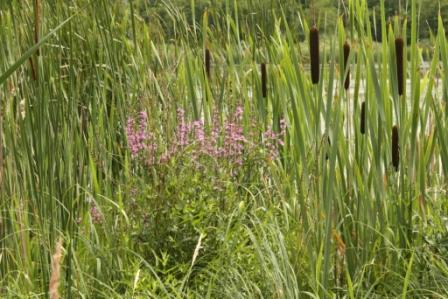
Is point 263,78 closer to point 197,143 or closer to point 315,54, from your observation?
point 197,143

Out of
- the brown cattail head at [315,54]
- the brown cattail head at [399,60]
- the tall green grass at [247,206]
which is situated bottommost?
the tall green grass at [247,206]

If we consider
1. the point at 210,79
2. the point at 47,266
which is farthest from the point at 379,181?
the point at 210,79

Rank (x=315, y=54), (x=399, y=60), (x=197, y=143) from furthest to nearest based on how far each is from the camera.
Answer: (x=197, y=143) → (x=399, y=60) → (x=315, y=54)

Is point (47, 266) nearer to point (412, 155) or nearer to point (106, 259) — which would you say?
point (106, 259)

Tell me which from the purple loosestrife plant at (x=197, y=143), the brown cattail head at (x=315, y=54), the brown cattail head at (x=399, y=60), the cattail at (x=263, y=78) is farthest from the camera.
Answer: the cattail at (x=263, y=78)

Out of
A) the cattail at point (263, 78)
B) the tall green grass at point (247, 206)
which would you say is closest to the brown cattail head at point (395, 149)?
the tall green grass at point (247, 206)

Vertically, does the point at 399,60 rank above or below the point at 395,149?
above

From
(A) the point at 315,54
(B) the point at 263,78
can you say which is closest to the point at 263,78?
(B) the point at 263,78

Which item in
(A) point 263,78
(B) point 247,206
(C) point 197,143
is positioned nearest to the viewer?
(B) point 247,206

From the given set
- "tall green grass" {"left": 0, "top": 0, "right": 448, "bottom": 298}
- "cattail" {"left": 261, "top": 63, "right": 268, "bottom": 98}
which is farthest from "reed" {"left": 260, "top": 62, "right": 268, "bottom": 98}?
"tall green grass" {"left": 0, "top": 0, "right": 448, "bottom": 298}

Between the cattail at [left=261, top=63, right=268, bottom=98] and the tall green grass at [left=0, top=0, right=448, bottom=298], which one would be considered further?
the cattail at [left=261, top=63, right=268, bottom=98]

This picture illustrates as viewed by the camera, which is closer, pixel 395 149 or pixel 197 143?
pixel 395 149

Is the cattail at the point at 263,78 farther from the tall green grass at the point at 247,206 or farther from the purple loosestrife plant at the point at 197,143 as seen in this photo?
the tall green grass at the point at 247,206

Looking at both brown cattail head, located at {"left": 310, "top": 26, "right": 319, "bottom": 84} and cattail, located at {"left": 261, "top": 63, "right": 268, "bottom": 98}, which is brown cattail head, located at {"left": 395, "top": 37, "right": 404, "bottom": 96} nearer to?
brown cattail head, located at {"left": 310, "top": 26, "right": 319, "bottom": 84}
